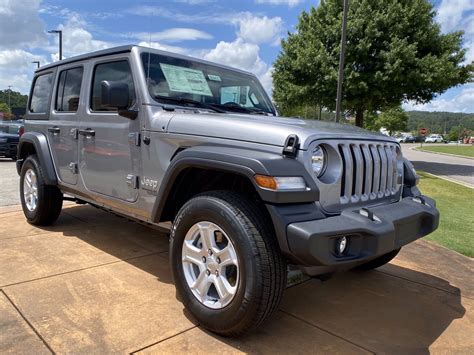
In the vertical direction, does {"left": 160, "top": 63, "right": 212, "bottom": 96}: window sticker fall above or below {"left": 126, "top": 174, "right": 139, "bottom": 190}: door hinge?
above

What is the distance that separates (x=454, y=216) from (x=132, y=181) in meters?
6.16

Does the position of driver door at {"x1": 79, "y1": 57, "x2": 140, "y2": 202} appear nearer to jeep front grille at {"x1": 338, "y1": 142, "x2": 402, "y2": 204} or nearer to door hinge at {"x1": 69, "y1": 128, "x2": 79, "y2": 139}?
door hinge at {"x1": 69, "y1": 128, "x2": 79, "y2": 139}

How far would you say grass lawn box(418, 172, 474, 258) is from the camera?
555cm

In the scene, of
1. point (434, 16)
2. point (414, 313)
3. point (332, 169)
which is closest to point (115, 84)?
point (332, 169)

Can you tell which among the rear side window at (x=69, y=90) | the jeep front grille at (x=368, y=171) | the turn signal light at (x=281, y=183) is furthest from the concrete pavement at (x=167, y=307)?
the rear side window at (x=69, y=90)

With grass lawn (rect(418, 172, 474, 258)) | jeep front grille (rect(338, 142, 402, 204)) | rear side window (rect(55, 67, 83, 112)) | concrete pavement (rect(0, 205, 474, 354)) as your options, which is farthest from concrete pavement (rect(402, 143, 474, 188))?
rear side window (rect(55, 67, 83, 112))

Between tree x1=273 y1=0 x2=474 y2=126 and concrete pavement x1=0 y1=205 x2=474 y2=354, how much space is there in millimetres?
11686

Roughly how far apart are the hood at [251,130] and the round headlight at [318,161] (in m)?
0.09

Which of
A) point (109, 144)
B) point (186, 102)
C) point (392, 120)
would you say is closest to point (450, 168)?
point (186, 102)

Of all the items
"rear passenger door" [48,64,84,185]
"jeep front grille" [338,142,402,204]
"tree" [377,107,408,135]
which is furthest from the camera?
"tree" [377,107,408,135]

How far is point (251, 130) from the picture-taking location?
2.73 m

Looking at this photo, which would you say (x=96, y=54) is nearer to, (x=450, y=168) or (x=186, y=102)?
(x=186, y=102)

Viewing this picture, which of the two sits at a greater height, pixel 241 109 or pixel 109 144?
pixel 241 109

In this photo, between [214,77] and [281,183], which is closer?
[281,183]
